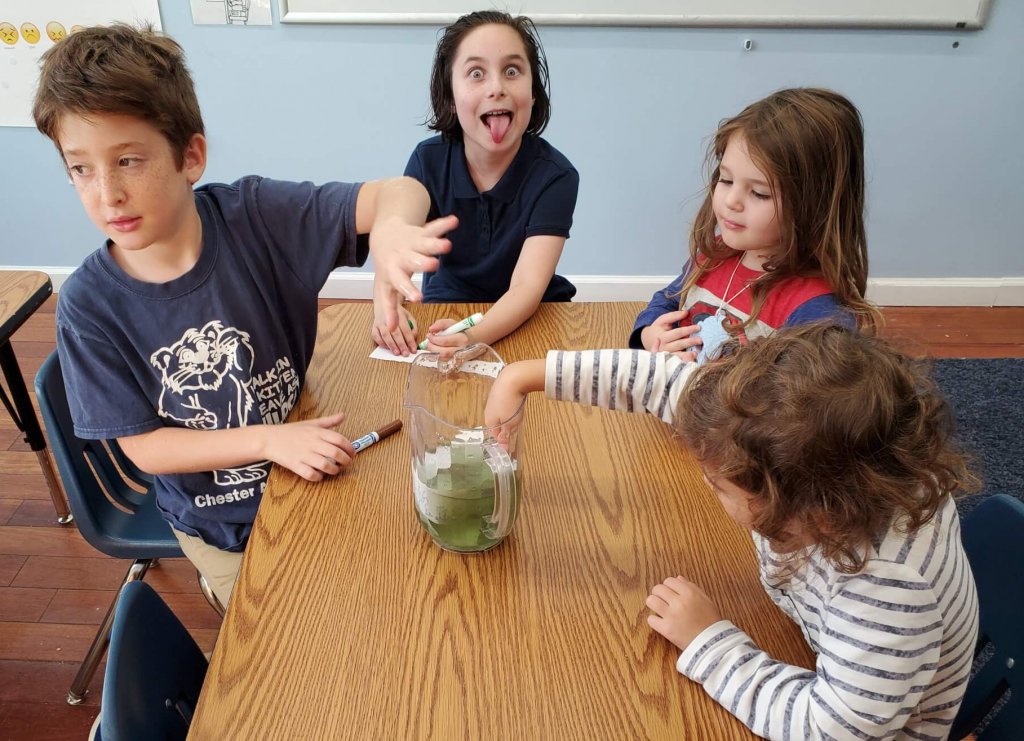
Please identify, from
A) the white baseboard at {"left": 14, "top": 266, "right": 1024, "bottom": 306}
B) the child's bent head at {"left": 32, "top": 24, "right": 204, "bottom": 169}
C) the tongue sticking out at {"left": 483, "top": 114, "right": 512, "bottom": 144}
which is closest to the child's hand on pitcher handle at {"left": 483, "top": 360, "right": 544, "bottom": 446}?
the child's bent head at {"left": 32, "top": 24, "right": 204, "bottom": 169}

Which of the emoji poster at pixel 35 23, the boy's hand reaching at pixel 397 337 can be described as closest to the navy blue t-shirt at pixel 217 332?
the boy's hand reaching at pixel 397 337

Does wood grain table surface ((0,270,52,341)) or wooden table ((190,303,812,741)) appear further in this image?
wood grain table surface ((0,270,52,341))

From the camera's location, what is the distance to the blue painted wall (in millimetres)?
2408

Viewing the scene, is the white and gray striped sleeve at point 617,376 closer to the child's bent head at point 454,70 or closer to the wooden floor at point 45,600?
the wooden floor at point 45,600

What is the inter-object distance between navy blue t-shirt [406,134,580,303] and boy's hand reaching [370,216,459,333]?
63 cm

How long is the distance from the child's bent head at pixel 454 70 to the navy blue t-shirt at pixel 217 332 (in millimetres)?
525

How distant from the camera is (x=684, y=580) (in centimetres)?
71

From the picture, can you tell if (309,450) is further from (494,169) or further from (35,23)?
(35,23)

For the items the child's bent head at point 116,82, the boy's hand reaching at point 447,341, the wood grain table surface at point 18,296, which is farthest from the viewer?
the wood grain table surface at point 18,296

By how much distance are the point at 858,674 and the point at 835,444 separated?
0.61ft

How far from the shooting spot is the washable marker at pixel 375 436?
36.3 inches

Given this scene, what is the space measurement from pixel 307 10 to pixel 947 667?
247 centimetres

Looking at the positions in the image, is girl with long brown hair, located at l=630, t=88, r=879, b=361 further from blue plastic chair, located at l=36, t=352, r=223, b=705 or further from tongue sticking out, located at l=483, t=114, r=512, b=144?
blue plastic chair, located at l=36, t=352, r=223, b=705

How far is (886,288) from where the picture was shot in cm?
284
